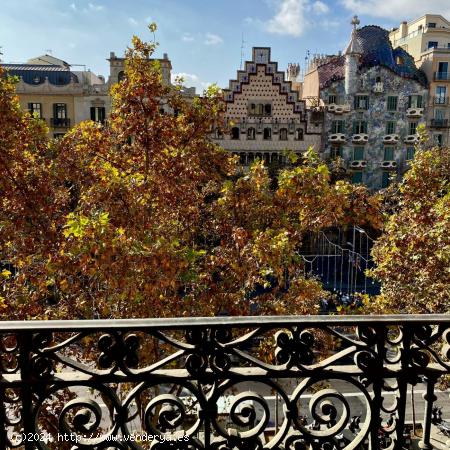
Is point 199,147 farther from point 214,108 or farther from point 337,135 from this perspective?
point 337,135

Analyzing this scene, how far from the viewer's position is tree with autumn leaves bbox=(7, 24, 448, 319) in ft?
17.6

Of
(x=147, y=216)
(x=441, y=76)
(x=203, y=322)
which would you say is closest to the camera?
(x=203, y=322)

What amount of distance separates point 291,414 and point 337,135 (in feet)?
93.7

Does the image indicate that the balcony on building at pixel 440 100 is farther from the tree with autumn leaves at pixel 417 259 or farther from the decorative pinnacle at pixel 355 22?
the tree with autumn leaves at pixel 417 259

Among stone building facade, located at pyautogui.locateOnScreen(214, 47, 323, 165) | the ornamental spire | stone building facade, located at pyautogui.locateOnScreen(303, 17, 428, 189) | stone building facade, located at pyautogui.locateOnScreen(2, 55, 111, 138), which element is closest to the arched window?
stone building facade, located at pyautogui.locateOnScreen(214, 47, 323, 165)

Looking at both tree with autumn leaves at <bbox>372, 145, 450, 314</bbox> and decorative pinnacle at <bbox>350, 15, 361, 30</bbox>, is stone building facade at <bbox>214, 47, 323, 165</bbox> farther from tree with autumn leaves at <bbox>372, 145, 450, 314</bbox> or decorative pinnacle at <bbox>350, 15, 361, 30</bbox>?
tree with autumn leaves at <bbox>372, 145, 450, 314</bbox>

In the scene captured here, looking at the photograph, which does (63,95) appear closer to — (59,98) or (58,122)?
(59,98)

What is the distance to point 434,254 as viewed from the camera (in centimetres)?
763

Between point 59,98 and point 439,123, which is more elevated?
point 59,98

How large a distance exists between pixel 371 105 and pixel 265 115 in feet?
24.8

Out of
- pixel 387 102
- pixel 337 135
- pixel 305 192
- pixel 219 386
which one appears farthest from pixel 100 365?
pixel 387 102

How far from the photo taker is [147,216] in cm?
638

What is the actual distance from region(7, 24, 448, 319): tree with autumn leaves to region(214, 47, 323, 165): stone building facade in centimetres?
1994

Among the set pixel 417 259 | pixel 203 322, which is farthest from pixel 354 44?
pixel 203 322
